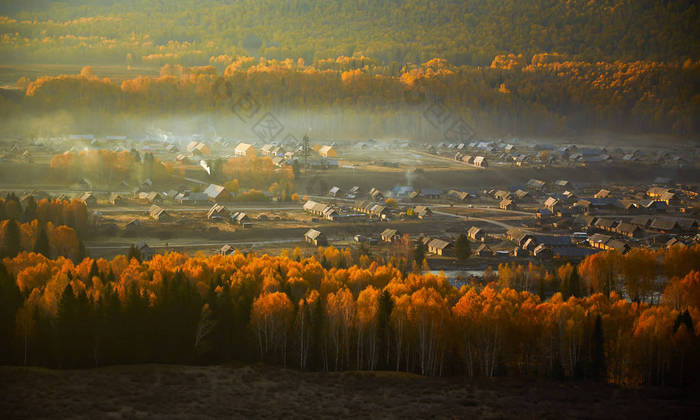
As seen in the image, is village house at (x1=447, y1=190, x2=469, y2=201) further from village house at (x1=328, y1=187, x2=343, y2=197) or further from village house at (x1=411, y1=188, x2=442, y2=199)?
village house at (x1=328, y1=187, x2=343, y2=197)

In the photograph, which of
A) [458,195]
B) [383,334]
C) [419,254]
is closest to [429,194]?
Result: [458,195]

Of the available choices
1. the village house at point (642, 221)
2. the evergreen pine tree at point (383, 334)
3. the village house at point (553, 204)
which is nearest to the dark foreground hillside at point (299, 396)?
the evergreen pine tree at point (383, 334)

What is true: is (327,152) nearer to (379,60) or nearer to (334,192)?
(334,192)

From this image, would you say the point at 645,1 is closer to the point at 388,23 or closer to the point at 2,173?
the point at 388,23

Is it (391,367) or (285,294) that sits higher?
(285,294)

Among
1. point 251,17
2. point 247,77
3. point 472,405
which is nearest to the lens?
point 472,405

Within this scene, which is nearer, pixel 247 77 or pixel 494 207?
pixel 494 207

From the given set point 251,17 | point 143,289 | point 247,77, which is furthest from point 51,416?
point 251,17
